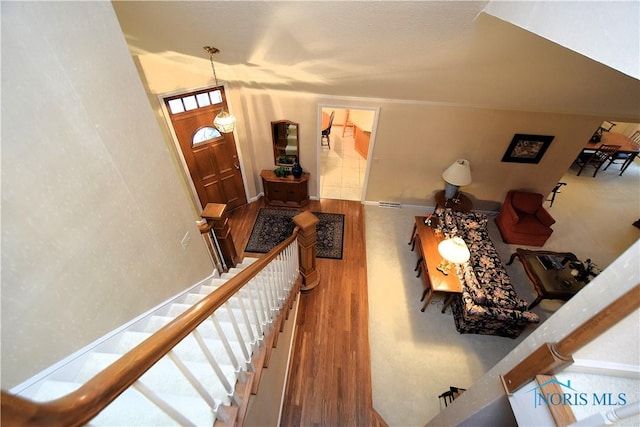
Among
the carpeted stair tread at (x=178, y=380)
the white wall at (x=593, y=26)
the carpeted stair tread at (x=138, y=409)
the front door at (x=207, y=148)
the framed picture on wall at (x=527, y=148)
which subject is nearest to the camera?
the white wall at (x=593, y=26)

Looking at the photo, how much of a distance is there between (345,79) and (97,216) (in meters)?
2.85

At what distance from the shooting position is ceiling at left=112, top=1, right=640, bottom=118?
1.79 meters

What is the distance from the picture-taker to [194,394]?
1.33 metres

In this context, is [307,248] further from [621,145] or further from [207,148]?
[621,145]

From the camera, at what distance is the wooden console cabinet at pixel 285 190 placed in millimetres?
5074

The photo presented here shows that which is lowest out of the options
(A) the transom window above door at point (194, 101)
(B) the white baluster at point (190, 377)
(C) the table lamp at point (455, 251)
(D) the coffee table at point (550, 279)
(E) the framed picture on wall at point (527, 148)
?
(D) the coffee table at point (550, 279)

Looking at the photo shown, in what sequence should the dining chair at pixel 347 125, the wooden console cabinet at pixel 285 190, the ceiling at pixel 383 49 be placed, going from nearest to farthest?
the ceiling at pixel 383 49
the wooden console cabinet at pixel 285 190
the dining chair at pixel 347 125

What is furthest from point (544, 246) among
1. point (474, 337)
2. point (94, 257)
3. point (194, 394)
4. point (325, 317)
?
point (94, 257)

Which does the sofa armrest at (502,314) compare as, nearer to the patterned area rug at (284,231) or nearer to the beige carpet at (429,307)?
the beige carpet at (429,307)

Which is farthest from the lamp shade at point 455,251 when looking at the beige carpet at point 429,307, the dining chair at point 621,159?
the dining chair at point 621,159

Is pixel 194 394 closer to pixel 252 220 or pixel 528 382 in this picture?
pixel 528 382

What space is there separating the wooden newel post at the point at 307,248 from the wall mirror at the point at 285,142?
226cm

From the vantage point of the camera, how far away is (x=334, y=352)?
127 inches

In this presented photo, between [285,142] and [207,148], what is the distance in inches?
54.4
